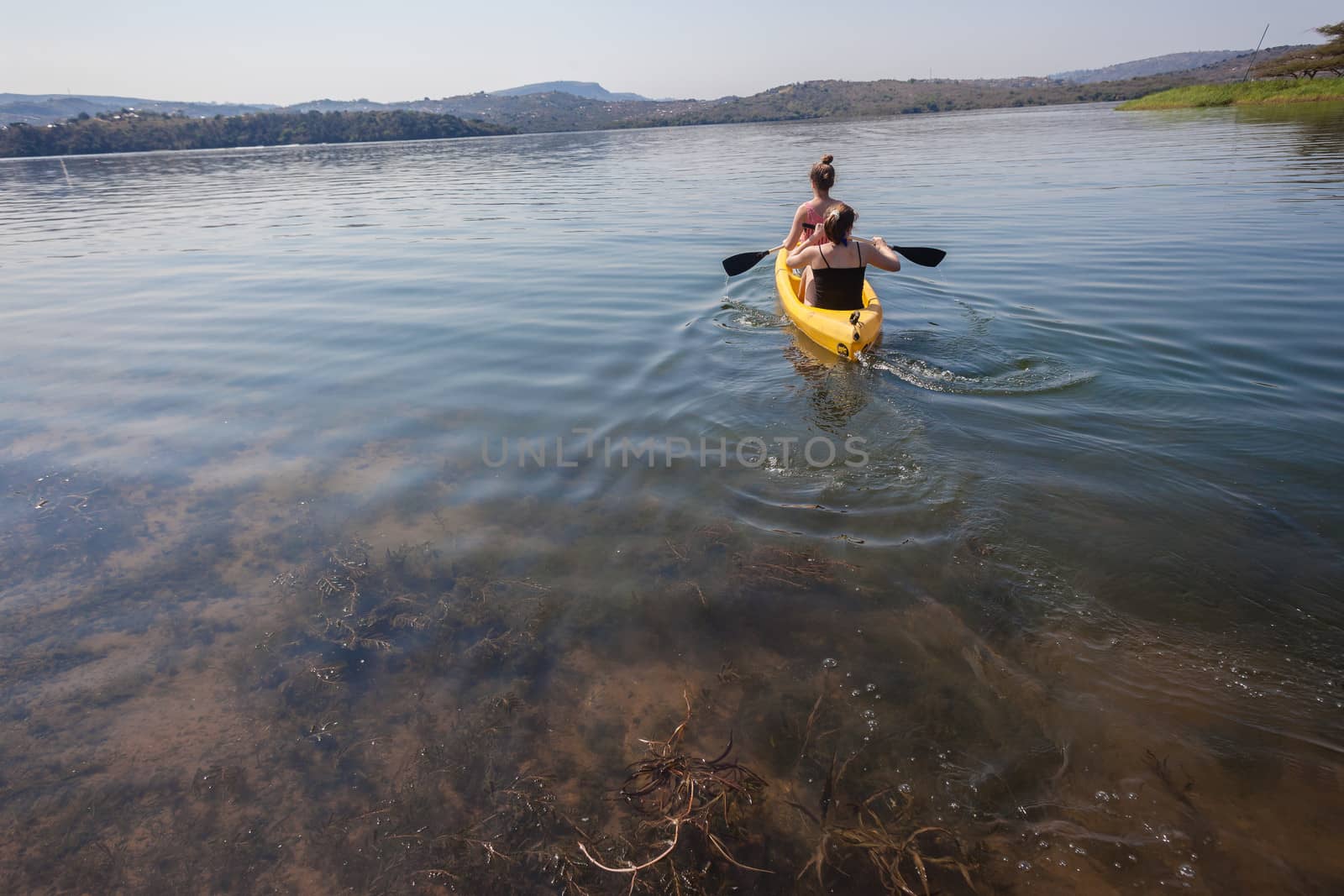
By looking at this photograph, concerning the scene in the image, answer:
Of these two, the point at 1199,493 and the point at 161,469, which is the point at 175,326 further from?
the point at 1199,493

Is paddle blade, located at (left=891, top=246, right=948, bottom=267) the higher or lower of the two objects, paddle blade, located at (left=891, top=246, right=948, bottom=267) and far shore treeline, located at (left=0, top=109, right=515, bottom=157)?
the lower

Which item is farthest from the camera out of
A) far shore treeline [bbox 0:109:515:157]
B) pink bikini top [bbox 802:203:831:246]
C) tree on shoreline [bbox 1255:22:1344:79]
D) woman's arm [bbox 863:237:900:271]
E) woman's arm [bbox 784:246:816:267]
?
far shore treeline [bbox 0:109:515:157]

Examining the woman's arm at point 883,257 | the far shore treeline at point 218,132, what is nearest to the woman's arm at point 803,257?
the woman's arm at point 883,257

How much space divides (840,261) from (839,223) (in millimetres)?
481

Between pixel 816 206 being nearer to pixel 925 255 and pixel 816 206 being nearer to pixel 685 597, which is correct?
pixel 925 255

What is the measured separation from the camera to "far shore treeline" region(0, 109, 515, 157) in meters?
83.7

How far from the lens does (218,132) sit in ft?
313

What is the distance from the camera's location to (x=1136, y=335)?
7590 mm

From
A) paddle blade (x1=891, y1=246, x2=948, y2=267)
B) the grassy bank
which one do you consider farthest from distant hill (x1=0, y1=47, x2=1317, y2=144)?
paddle blade (x1=891, y1=246, x2=948, y2=267)

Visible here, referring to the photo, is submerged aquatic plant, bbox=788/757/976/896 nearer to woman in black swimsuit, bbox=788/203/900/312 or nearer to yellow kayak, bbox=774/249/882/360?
yellow kayak, bbox=774/249/882/360

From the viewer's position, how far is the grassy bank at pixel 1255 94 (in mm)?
40281

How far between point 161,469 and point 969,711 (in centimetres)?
632

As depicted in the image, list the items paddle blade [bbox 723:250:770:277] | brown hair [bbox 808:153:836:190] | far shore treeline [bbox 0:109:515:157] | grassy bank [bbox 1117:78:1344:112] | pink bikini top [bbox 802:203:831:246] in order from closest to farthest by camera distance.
A: brown hair [bbox 808:153:836:190], pink bikini top [bbox 802:203:831:246], paddle blade [bbox 723:250:770:277], grassy bank [bbox 1117:78:1344:112], far shore treeline [bbox 0:109:515:157]

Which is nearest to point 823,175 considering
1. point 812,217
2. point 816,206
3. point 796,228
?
point 816,206
